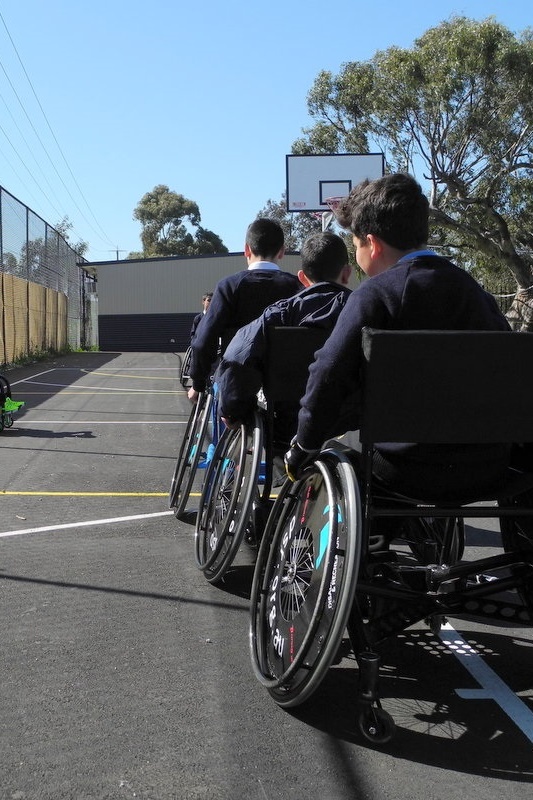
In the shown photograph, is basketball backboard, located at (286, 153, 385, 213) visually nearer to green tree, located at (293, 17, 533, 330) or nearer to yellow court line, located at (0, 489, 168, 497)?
green tree, located at (293, 17, 533, 330)

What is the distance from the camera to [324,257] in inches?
177

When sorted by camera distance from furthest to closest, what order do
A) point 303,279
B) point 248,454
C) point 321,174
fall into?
point 321,174, point 303,279, point 248,454

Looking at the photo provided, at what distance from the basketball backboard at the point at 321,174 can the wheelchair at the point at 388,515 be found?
61.1 feet

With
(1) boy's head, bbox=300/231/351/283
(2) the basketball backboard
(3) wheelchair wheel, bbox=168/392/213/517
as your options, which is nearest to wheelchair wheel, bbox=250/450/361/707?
(1) boy's head, bbox=300/231/351/283

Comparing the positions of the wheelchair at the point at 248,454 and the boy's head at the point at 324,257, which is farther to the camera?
the boy's head at the point at 324,257

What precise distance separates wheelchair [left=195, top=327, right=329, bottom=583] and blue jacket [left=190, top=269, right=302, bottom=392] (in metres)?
0.69

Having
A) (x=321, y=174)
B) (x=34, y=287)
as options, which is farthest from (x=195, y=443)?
(x=34, y=287)

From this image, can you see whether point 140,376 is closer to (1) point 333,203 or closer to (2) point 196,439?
(1) point 333,203

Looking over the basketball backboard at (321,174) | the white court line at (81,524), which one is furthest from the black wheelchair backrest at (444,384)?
the basketball backboard at (321,174)

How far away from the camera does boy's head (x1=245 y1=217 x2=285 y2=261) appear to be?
198 inches

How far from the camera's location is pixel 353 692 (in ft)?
9.96

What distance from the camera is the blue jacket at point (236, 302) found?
482cm

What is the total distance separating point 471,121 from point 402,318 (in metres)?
27.5

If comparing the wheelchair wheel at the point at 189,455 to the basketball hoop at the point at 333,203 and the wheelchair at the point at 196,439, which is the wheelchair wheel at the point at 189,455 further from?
the basketball hoop at the point at 333,203
